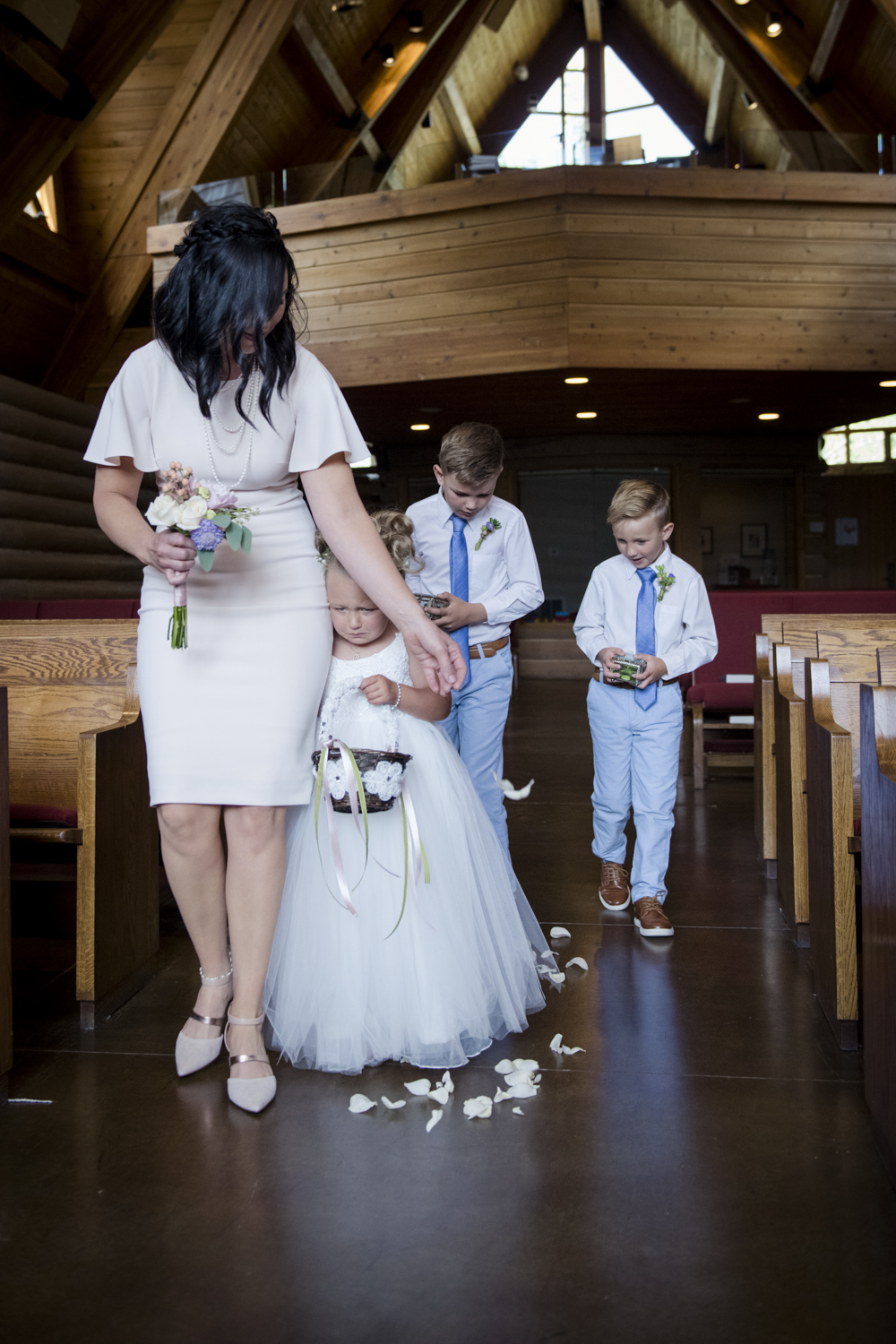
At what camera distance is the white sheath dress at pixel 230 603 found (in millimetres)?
2182

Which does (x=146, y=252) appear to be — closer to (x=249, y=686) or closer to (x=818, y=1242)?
(x=249, y=686)

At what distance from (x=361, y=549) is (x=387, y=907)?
81 centimetres

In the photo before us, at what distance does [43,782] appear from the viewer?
10.5ft

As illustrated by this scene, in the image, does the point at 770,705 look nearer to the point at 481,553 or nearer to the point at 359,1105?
the point at 481,553

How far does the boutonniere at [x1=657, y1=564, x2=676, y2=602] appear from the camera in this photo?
360 centimetres

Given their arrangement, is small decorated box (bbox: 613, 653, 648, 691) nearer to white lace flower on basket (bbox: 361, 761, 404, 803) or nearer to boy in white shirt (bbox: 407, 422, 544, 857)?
boy in white shirt (bbox: 407, 422, 544, 857)

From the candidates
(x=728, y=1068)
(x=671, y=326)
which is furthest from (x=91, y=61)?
(x=728, y=1068)

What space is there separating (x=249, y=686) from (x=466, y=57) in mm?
15532

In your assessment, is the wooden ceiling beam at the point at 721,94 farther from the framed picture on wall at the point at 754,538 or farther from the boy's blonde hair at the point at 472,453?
the boy's blonde hair at the point at 472,453

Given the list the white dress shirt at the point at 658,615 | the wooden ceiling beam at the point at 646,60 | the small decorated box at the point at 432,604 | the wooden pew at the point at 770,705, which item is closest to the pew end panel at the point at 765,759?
the wooden pew at the point at 770,705

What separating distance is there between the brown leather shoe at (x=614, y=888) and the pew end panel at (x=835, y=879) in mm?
1055

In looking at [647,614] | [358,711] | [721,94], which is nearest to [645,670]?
[647,614]

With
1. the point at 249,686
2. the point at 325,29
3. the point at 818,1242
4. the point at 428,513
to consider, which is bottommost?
the point at 818,1242

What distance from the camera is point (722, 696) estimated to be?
6430 millimetres
